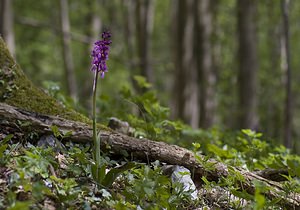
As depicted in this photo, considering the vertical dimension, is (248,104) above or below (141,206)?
below

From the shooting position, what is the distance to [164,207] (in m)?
2.84

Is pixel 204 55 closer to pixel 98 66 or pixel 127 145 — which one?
pixel 127 145

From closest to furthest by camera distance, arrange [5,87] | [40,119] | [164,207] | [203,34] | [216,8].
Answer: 1. [164,207]
2. [40,119]
3. [5,87]
4. [203,34]
5. [216,8]

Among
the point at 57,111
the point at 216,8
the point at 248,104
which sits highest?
the point at 216,8

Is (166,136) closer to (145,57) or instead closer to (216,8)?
(145,57)

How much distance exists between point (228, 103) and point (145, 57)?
488 cm

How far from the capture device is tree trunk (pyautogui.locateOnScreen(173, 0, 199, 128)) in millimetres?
12461

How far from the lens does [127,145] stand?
3531 mm

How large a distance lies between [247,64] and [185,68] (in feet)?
6.88

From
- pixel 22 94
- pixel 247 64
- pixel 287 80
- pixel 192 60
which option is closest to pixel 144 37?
pixel 192 60

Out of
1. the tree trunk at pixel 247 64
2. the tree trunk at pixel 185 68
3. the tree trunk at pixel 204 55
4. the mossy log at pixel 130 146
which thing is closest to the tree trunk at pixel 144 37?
the tree trunk at pixel 185 68

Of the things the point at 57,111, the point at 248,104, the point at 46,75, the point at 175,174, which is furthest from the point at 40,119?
the point at 46,75

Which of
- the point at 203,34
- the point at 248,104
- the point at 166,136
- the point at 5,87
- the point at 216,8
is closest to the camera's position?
the point at 5,87

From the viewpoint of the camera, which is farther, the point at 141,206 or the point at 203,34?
the point at 203,34
